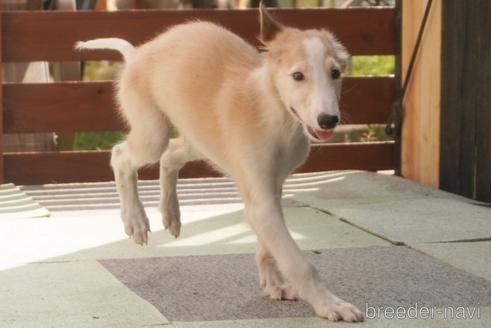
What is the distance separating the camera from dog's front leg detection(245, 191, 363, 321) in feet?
16.0

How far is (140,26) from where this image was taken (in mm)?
9133

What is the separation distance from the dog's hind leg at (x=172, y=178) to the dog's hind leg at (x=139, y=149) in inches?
6.7

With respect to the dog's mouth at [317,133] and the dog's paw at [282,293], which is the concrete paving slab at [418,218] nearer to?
the dog's paw at [282,293]

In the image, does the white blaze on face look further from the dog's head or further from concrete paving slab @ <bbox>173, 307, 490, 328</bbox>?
concrete paving slab @ <bbox>173, 307, 490, 328</bbox>

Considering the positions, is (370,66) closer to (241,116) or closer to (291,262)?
(241,116)

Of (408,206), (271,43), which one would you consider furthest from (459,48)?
(271,43)

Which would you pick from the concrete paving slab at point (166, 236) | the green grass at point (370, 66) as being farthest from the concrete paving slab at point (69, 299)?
the green grass at point (370, 66)

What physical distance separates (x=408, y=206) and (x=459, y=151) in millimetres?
848

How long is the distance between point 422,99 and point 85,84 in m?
2.52

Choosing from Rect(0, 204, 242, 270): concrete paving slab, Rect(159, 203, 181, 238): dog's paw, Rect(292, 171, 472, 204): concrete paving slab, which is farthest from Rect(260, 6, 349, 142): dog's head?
Rect(292, 171, 472, 204): concrete paving slab

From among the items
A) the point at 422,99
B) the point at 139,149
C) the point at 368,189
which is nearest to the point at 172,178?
the point at 139,149

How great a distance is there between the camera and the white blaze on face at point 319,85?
15.2 feet

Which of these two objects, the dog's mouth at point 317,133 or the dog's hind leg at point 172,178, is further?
the dog's hind leg at point 172,178

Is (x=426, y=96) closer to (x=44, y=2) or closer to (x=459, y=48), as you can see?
(x=459, y=48)
